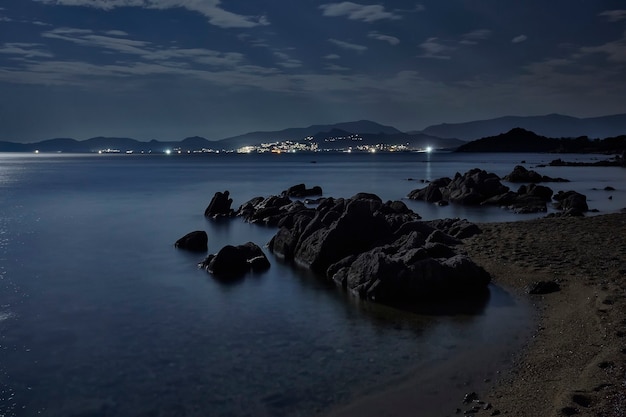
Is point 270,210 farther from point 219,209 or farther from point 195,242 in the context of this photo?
point 195,242

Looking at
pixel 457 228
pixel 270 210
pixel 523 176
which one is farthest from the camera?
pixel 523 176

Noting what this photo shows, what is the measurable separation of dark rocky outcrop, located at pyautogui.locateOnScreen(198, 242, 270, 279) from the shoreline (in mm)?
9459

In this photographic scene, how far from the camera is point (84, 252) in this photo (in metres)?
29.4

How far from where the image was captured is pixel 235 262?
75.8 ft

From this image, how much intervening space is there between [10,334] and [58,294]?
4912mm

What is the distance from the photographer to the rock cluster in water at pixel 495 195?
142 feet

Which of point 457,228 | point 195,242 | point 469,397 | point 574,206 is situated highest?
point 457,228

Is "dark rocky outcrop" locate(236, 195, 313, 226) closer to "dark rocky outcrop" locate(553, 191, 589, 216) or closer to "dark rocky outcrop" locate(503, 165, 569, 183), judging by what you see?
"dark rocky outcrop" locate(553, 191, 589, 216)

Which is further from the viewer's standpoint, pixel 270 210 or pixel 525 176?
pixel 525 176

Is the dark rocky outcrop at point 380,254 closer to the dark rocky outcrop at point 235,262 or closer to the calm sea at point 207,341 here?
the calm sea at point 207,341

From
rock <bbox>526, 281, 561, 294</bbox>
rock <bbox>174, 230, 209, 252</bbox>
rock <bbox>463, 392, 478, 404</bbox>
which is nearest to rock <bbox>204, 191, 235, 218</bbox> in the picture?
rock <bbox>174, 230, 209, 252</bbox>

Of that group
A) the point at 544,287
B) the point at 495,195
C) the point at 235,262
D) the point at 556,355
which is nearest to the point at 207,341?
the point at 235,262

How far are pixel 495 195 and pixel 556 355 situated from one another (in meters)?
40.7

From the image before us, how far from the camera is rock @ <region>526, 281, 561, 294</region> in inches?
688
